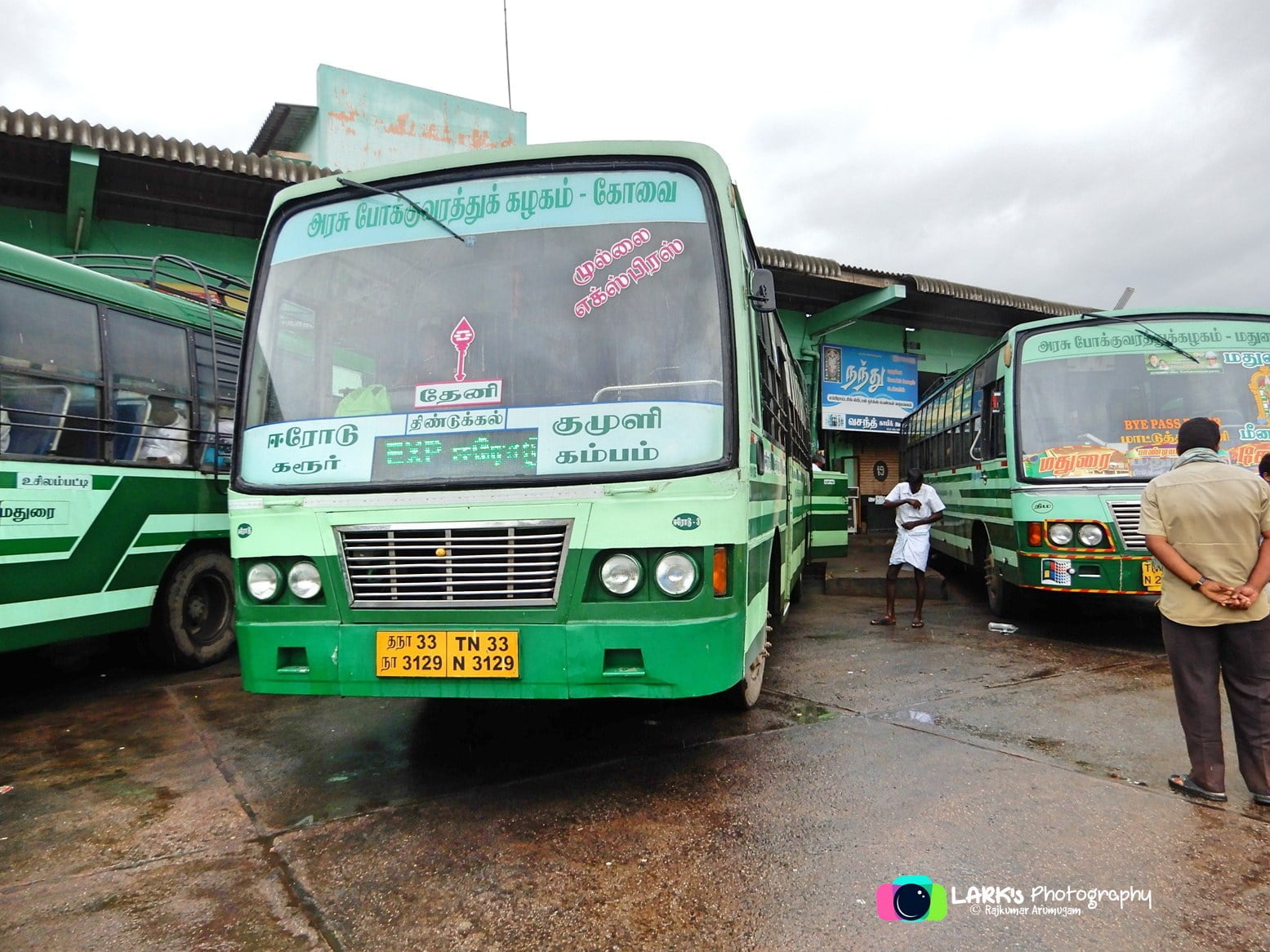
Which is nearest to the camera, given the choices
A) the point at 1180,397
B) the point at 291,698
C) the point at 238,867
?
the point at 238,867

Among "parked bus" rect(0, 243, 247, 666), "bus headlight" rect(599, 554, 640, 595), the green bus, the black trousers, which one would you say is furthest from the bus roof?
the black trousers

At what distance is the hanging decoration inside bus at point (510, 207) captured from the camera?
3.61m

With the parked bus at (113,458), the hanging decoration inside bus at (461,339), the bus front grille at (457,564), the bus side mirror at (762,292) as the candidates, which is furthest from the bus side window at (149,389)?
the bus side mirror at (762,292)

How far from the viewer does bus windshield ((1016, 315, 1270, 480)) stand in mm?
6496

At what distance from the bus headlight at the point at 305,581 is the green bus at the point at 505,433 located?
0.04 feet

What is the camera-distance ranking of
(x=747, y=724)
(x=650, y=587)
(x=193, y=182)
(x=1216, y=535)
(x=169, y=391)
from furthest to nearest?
(x=193, y=182) → (x=169, y=391) → (x=747, y=724) → (x=1216, y=535) → (x=650, y=587)

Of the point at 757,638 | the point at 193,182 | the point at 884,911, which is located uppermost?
the point at 193,182

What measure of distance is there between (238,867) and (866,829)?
2362 millimetres

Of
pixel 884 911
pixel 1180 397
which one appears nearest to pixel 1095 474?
pixel 1180 397

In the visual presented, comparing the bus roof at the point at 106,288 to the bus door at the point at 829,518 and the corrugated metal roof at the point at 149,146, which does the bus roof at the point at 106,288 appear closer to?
the corrugated metal roof at the point at 149,146

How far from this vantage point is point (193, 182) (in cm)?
974

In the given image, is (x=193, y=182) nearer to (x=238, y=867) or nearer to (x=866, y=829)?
(x=238, y=867)

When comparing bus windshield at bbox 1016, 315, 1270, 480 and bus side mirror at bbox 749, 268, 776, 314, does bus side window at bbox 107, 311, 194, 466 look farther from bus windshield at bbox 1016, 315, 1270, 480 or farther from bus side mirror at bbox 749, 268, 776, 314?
bus windshield at bbox 1016, 315, 1270, 480

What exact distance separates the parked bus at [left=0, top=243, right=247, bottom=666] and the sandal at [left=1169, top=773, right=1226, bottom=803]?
240 inches
